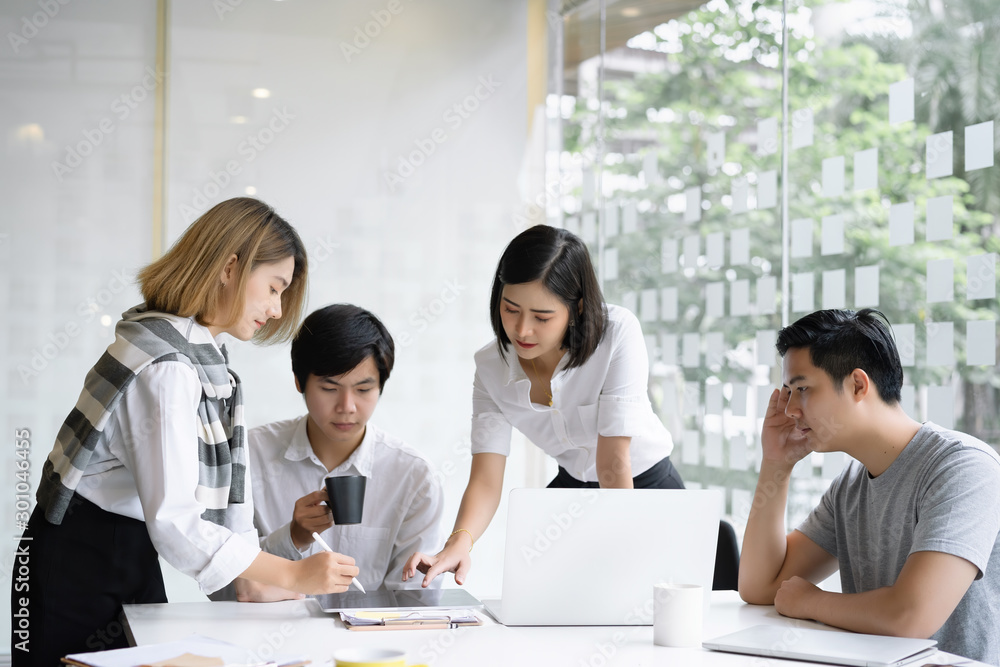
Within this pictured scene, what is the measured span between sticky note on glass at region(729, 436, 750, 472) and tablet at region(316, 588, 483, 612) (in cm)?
169

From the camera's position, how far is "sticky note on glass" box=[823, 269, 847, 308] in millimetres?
2738

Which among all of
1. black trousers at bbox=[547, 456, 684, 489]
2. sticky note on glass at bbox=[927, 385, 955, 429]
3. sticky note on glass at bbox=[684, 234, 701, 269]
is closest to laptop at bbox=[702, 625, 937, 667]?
black trousers at bbox=[547, 456, 684, 489]

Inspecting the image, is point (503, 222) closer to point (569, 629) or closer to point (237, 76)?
point (237, 76)

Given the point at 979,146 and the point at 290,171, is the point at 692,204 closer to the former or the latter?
the point at 979,146

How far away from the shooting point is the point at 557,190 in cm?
427

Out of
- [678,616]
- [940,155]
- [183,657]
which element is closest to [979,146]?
[940,155]

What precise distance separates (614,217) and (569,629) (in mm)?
2778

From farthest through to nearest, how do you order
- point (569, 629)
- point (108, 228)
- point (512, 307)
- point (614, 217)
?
point (614, 217) < point (108, 228) < point (512, 307) < point (569, 629)

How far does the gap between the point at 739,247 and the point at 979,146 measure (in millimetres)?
1043

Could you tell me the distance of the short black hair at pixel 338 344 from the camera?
2211 millimetres

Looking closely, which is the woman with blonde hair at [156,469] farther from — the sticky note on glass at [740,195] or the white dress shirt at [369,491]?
the sticky note on glass at [740,195]

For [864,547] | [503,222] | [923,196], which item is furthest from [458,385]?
[864,547]

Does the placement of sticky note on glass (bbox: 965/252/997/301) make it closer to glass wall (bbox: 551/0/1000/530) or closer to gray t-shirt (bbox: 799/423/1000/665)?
glass wall (bbox: 551/0/1000/530)

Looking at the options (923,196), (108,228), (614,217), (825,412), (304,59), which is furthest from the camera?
(614,217)
